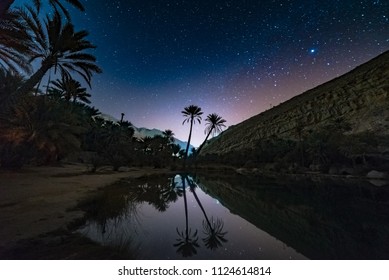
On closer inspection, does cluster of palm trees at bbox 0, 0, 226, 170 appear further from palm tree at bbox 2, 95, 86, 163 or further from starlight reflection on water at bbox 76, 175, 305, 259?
starlight reflection on water at bbox 76, 175, 305, 259

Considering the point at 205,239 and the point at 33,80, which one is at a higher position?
the point at 33,80

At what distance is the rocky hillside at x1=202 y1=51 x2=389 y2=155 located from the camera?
40.6 metres

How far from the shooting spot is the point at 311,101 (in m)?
61.3

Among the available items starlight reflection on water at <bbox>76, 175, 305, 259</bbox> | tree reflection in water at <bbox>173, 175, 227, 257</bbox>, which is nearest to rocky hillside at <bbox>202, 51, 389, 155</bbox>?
starlight reflection on water at <bbox>76, 175, 305, 259</bbox>

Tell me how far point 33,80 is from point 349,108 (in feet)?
180

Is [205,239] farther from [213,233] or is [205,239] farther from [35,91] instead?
[35,91]

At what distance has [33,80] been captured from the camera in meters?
13.6

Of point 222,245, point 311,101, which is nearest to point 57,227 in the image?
point 222,245

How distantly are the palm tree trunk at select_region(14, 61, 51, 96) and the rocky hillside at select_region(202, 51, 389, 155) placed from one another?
36.5 metres

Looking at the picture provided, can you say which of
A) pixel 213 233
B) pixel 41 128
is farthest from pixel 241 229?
pixel 41 128

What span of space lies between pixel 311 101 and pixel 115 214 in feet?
218

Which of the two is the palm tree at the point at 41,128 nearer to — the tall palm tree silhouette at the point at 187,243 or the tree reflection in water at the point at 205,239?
the tree reflection in water at the point at 205,239

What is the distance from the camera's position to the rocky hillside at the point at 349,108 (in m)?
40.6
